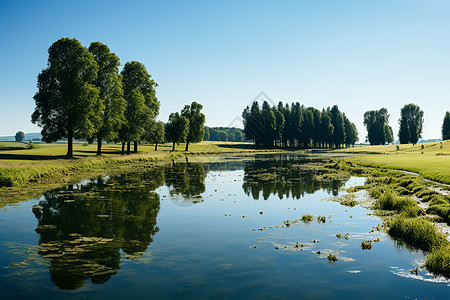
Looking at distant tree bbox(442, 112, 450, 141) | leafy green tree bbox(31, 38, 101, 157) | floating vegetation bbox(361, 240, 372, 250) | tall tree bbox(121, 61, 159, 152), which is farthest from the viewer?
distant tree bbox(442, 112, 450, 141)

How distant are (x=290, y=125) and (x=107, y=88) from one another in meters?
103

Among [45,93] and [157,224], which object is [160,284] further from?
[45,93]

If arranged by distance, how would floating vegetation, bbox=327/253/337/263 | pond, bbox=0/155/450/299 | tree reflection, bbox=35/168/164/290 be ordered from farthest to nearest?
floating vegetation, bbox=327/253/337/263 < tree reflection, bbox=35/168/164/290 < pond, bbox=0/155/450/299

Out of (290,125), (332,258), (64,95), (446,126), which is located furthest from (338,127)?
(332,258)

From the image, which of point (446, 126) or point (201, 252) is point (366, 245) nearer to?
point (201, 252)

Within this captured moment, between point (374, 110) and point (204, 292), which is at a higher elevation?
point (374, 110)

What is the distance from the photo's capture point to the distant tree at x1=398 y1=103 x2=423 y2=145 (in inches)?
5351

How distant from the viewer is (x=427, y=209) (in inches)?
664

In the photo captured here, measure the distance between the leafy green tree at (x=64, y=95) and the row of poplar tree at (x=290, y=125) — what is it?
97.0 metres

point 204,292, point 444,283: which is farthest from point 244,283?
point 444,283

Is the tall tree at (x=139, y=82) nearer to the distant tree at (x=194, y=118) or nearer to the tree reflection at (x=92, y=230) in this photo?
the distant tree at (x=194, y=118)

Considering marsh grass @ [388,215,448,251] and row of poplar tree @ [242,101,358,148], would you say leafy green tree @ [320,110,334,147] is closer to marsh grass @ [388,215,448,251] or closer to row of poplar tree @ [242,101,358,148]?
row of poplar tree @ [242,101,358,148]

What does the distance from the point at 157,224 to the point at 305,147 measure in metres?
145

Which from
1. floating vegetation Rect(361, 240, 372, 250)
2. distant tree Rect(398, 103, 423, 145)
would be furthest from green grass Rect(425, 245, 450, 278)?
distant tree Rect(398, 103, 423, 145)
